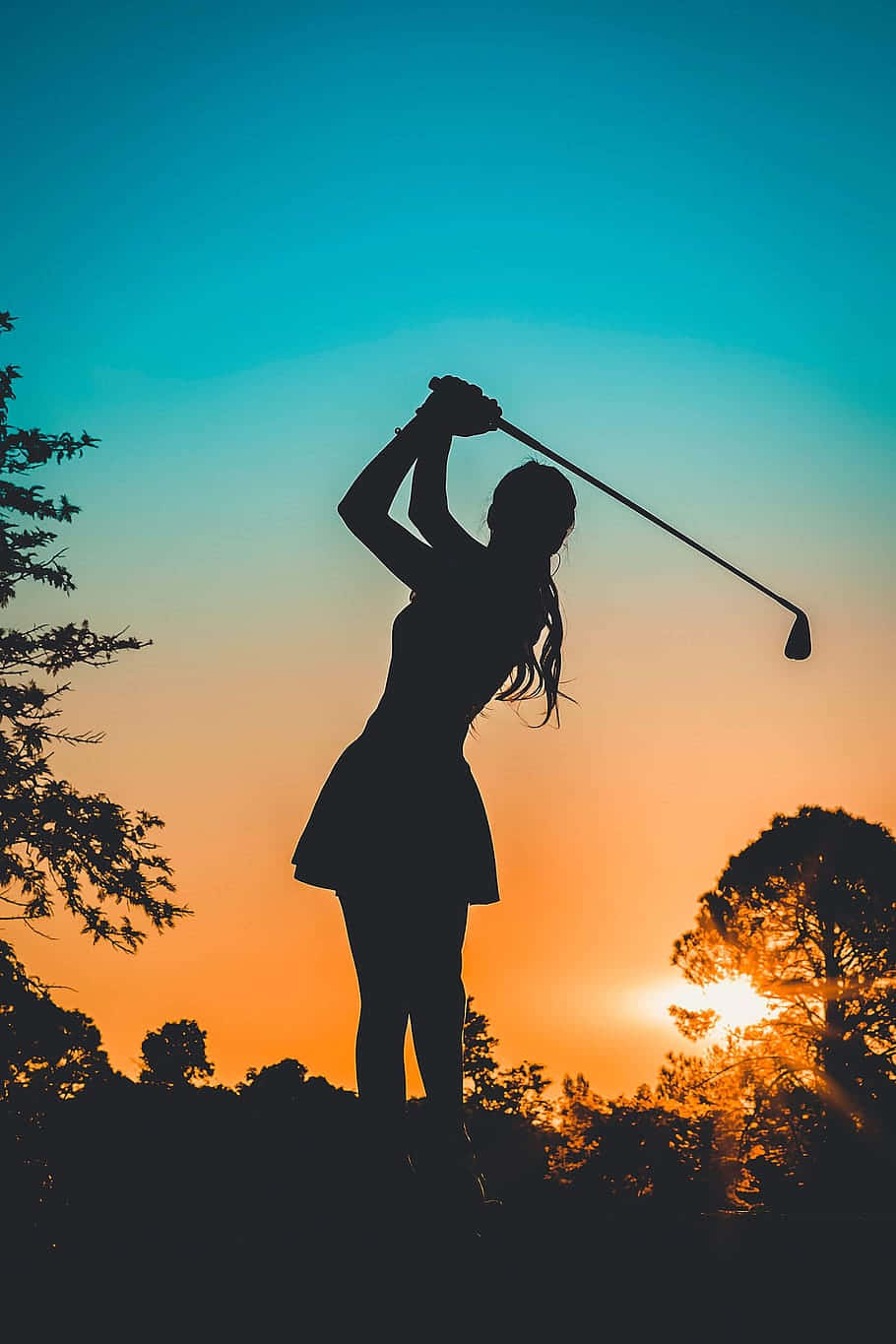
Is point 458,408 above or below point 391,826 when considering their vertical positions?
above

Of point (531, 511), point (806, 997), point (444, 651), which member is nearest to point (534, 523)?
point (531, 511)

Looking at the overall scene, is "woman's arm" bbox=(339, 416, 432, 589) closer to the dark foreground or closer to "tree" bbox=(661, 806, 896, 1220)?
the dark foreground

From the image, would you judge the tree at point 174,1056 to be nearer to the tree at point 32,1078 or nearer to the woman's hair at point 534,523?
the tree at point 32,1078

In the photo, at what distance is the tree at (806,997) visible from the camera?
2629 cm

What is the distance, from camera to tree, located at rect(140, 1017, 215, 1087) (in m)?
62.8

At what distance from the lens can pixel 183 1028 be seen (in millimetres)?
65938

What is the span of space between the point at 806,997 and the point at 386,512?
29.0m

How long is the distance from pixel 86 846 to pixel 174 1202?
61.1 ft

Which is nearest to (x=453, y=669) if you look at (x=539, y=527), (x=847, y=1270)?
(x=539, y=527)

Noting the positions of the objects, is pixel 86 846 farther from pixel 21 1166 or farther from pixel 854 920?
pixel 854 920

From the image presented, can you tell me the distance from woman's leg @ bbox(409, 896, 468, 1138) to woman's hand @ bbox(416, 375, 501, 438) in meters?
1.43

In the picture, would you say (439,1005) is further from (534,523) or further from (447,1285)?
(534,523)

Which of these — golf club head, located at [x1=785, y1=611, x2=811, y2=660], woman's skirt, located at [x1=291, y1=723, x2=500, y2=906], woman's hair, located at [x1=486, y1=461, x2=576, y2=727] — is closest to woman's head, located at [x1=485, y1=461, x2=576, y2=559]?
woman's hair, located at [x1=486, y1=461, x2=576, y2=727]

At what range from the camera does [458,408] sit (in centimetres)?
313
